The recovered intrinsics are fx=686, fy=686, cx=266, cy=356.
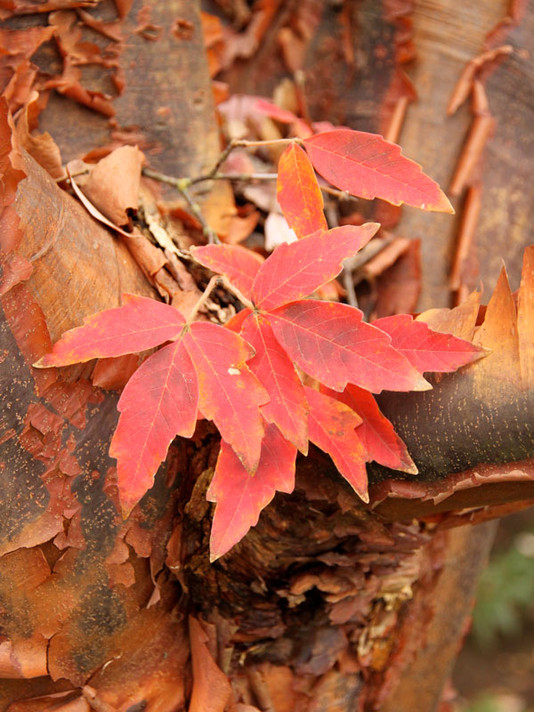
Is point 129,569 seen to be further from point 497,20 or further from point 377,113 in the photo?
point 497,20

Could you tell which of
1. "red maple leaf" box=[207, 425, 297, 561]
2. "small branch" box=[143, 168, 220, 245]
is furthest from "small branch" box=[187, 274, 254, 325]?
"small branch" box=[143, 168, 220, 245]

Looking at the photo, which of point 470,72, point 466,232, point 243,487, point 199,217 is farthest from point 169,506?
point 470,72

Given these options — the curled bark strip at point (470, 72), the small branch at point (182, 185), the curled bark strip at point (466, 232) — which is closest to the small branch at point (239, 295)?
the small branch at point (182, 185)

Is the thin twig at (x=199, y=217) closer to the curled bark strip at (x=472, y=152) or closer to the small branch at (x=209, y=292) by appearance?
the small branch at (x=209, y=292)

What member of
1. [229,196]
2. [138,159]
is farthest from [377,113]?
[138,159]

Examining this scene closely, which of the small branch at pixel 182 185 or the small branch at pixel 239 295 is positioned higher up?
the small branch at pixel 239 295

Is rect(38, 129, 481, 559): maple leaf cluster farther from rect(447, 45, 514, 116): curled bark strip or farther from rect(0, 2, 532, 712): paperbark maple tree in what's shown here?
rect(447, 45, 514, 116): curled bark strip
